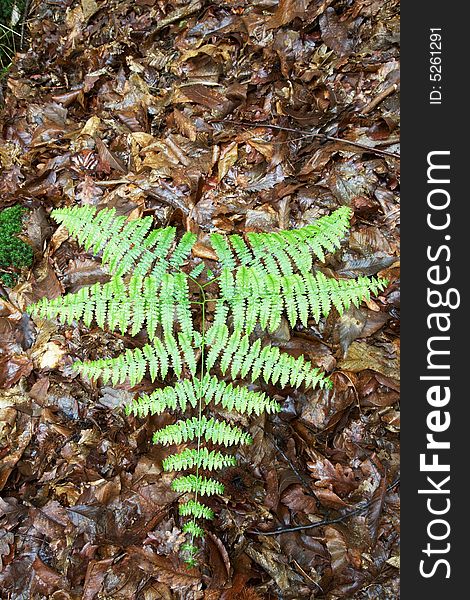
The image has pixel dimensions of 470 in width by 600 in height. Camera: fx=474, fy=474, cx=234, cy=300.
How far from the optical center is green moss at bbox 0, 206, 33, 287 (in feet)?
11.9

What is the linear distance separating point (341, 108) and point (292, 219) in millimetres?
875

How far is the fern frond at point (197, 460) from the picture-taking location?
2.87m

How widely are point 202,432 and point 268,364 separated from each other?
0.62m

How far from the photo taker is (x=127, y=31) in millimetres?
4117

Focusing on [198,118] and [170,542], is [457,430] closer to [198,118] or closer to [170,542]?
[170,542]

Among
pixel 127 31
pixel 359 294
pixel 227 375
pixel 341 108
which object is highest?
pixel 127 31

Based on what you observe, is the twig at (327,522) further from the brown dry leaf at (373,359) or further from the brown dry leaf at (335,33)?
the brown dry leaf at (335,33)

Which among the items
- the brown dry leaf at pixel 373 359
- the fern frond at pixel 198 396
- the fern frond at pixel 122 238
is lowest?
the fern frond at pixel 198 396

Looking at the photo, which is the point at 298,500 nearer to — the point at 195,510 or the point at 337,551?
the point at 337,551

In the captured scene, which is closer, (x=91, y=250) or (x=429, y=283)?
(x=429, y=283)

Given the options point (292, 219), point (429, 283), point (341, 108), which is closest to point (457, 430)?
point (429, 283)

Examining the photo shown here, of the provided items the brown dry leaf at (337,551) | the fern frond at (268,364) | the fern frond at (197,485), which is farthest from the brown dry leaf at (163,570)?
the fern frond at (268,364)

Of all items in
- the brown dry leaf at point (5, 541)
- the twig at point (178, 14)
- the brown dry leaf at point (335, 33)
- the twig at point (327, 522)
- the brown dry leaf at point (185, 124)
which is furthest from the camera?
the twig at point (178, 14)

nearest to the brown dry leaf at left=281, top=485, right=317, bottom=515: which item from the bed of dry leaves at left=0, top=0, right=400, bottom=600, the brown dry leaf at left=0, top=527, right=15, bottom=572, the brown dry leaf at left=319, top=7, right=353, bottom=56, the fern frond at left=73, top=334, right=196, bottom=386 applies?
the bed of dry leaves at left=0, top=0, right=400, bottom=600
